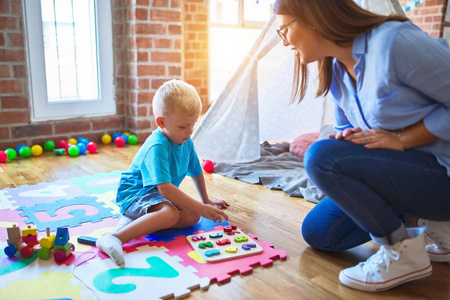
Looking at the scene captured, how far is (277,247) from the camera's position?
1379 mm

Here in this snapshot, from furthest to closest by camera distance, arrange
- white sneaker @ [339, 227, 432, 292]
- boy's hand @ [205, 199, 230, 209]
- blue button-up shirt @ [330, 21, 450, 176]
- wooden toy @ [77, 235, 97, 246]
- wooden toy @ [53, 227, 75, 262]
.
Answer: boy's hand @ [205, 199, 230, 209]
wooden toy @ [77, 235, 97, 246]
wooden toy @ [53, 227, 75, 262]
white sneaker @ [339, 227, 432, 292]
blue button-up shirt @ [330, 21, 450, 176]

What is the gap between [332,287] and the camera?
1.14 meters

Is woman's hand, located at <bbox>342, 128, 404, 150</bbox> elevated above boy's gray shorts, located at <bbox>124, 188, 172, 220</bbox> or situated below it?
above

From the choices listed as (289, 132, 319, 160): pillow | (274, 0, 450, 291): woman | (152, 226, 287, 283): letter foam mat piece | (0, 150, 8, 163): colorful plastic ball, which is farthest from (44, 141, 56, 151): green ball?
(274, 0, 450, 291): woman

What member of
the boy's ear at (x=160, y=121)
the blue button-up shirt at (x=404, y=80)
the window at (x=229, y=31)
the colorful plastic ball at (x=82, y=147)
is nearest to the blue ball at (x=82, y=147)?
the colorful plastic ball at (x=82, y=147)

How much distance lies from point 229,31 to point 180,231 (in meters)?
3.33

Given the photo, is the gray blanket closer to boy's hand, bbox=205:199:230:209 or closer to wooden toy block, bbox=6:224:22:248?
boy's hand, bbox=205:199:230:209

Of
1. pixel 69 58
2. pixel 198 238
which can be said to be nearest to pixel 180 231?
pixel 198 238

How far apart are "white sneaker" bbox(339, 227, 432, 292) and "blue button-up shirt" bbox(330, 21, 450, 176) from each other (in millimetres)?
216

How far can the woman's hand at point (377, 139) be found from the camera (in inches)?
43.3

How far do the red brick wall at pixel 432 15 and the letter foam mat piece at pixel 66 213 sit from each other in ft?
12.7

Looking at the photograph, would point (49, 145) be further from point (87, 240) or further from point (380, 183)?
point (380, 183)

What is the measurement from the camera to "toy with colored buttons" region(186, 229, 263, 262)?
127 cm

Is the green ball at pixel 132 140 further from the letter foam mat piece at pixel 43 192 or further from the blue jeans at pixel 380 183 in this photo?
the blue jeans at pixel 380 183
